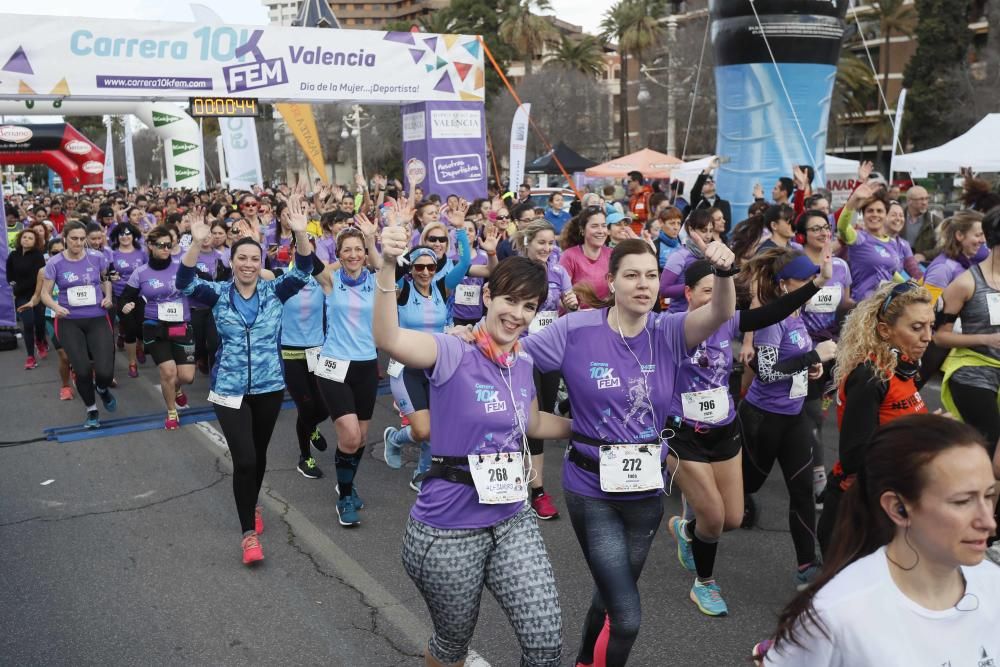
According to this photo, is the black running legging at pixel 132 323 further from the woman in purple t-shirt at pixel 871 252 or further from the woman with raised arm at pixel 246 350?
the woman in purple t-shirt at pixel 871 252

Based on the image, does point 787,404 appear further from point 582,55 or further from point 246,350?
point 582,55

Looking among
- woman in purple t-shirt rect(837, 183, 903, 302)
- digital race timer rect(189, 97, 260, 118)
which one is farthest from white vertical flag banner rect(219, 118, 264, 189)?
woman in purple t-shirt rect(837, 183, 903, 302)

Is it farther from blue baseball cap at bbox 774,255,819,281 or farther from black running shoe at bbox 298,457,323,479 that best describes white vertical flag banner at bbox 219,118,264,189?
blue baseball cap at bbox 774,255,819,281

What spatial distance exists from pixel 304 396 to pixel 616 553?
393 cm

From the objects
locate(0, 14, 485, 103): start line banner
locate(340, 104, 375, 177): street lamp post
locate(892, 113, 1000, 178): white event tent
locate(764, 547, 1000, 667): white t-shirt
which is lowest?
locate(764, 547, 1000, 667): white t-shirt

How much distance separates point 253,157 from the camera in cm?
1927

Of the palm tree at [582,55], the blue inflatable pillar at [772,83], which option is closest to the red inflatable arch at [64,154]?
the palm tree at [582,55]

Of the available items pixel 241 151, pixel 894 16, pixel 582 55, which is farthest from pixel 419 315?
pixel 894 16

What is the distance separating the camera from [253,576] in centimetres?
506

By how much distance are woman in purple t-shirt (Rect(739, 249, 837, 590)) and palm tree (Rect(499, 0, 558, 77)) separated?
4708cm

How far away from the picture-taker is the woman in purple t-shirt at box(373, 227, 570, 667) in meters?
3.03

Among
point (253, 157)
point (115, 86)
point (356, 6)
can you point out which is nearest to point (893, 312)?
point (115, 86)

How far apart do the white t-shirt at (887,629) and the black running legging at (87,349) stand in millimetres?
7789

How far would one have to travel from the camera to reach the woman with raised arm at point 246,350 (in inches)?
204
